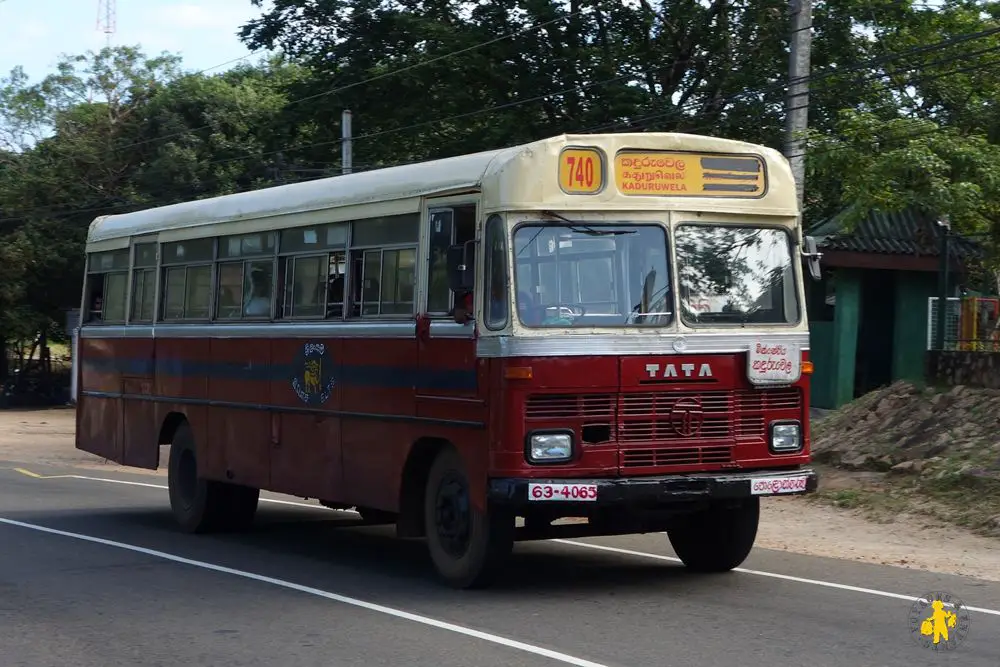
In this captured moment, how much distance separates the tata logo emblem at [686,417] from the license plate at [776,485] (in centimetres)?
56

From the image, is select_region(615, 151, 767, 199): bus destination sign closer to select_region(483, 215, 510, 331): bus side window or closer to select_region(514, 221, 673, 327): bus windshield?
select_region(514, 221, 673, 327): bus windshield

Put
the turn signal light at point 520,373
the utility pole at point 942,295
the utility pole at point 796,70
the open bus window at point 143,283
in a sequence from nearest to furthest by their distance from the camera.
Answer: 1. the turn signal light at point 520,373
2. the open bus window at point 143,283
3. the utility pole at point 796,70
4. the utility pole at point 942,295

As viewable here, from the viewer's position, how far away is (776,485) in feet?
32.7

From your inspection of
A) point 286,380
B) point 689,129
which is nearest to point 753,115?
point 689,129

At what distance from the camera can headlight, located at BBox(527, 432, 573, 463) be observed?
31.0 feet

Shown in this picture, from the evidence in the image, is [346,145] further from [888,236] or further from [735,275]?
[735,275]

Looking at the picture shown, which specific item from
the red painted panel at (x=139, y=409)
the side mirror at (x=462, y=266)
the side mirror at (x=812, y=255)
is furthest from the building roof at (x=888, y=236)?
the side mirror at (x=462, y=266)

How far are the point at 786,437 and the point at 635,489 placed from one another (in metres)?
1.44

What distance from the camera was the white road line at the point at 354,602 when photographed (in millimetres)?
7863

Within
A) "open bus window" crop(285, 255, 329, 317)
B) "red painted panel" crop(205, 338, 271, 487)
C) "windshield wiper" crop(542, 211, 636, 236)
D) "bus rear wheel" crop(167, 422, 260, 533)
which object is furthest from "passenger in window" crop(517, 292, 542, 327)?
"bus rear wheel" crop(167, 422, 260, 533)

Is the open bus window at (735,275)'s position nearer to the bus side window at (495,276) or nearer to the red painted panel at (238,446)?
the bus side window at (495,276)

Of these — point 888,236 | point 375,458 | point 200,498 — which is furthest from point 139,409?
point 888,236

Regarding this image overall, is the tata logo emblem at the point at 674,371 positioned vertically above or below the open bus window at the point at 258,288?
below

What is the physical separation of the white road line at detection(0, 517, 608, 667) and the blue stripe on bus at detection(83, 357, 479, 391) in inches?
64.8
